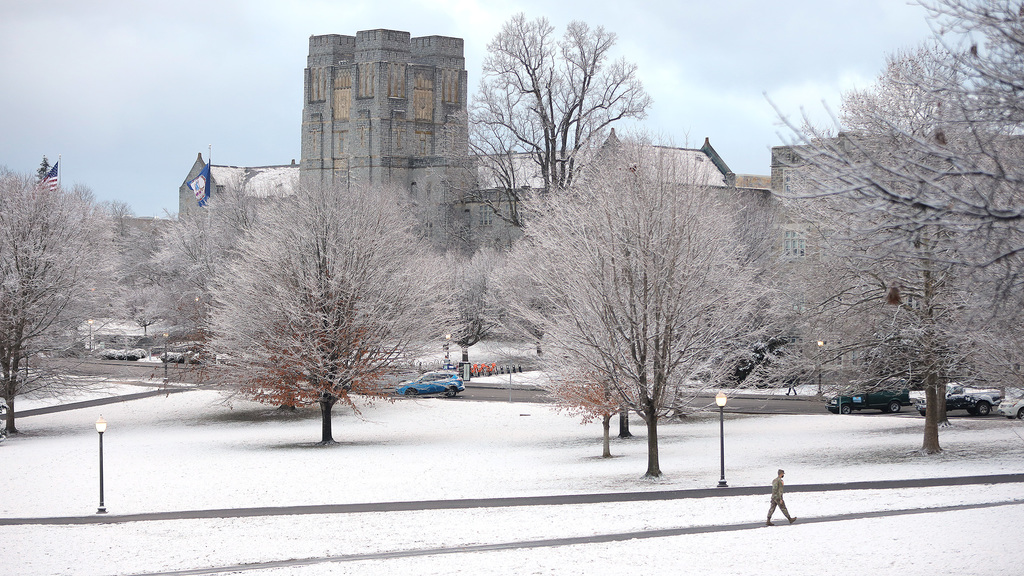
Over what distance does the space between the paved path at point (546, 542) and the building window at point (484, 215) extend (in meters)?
86.1

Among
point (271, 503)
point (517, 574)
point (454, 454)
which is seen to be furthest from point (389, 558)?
point (454, 454)

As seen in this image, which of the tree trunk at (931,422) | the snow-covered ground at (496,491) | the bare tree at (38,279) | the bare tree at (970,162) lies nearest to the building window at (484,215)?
the snow-covered ground at (496,491)

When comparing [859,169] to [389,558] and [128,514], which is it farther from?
[128,514]

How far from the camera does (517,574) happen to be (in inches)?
562

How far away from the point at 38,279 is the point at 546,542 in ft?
96.5

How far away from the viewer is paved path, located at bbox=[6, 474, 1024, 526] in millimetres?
20422

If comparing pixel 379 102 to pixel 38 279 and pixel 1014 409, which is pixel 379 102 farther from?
pixel 1014 409

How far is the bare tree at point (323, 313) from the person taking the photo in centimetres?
3394

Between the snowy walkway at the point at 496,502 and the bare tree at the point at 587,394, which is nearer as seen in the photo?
the snowy walkway at the point at 496,502

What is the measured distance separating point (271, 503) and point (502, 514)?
240 inches

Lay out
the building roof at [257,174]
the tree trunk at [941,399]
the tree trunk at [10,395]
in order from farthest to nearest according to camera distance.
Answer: the building roof at [257,174], the tree trunk at [10,395], the tree trunk at [941,399]

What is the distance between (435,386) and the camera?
1948 inches

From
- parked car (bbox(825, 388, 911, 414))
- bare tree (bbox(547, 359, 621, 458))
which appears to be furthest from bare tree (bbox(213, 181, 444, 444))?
parked car (bbox(825, 388, 911, 414))

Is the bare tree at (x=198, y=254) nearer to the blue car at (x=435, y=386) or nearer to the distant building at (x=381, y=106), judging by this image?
the blue car at (x=435, y=386)
